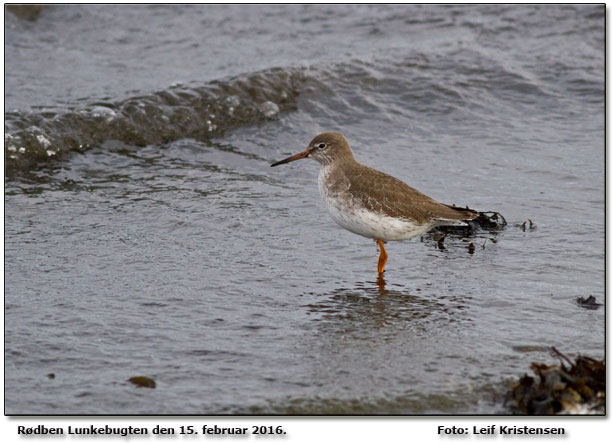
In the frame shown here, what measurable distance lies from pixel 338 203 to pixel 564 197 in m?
2.90

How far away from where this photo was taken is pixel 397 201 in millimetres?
6680

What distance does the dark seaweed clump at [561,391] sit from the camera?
434 cm

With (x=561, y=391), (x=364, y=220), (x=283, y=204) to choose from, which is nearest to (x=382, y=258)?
(x=364, y=220)

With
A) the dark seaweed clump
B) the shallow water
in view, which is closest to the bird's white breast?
the shallow water

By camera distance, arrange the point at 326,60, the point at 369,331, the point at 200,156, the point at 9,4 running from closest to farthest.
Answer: the point at 369,331 < the point at 200,156 < the point at 326,60 < the point at 9,4

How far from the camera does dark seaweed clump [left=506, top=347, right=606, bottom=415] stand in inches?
171

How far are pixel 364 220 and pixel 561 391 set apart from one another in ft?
8.44

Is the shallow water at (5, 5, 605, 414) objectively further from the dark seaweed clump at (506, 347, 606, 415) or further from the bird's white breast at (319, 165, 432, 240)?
the bird's white breast at (319, 165, 432, 240)

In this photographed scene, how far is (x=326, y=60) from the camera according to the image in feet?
41.0

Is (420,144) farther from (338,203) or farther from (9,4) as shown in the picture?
(9,4)

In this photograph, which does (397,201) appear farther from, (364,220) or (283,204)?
(283,204)

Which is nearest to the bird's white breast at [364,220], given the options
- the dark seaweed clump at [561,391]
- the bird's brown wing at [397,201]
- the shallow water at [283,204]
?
the bird's brown wing at [397,201]

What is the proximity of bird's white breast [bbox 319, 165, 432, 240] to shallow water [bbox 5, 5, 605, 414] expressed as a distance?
329mm

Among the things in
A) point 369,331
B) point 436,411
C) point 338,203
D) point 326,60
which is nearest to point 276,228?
point 338,203
